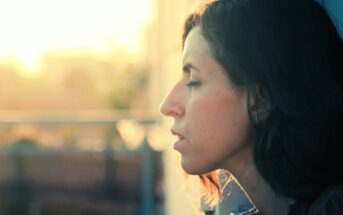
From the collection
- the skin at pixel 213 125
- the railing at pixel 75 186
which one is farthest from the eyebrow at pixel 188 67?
the railing at pixel 75 186

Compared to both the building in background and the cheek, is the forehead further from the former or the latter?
the building in background

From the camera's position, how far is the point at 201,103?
135 centimetres

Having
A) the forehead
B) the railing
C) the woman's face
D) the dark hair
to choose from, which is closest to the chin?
the woman's face

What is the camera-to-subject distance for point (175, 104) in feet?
4.56

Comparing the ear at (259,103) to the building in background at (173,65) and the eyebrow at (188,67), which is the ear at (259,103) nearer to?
the eyebrow at (188,67)

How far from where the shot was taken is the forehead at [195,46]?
1.38 metres

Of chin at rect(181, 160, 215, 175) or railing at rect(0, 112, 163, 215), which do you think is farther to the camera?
railing at rect(0, 112, 163, 215)

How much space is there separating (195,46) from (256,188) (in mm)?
298

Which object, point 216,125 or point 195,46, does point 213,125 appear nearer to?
point 216,125

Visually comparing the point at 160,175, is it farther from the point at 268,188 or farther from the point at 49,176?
the point at 268,188

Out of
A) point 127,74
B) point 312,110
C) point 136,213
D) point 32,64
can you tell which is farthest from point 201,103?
point 32,64

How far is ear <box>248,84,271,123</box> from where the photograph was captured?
133 centimetres

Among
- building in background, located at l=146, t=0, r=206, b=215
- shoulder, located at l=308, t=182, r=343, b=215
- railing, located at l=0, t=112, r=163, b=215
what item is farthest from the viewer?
railing, located at l=0, t=112, r=163, b=215

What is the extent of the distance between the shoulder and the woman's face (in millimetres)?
193
